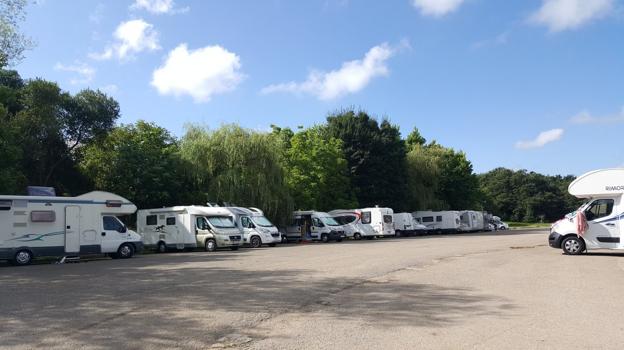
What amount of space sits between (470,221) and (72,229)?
140ft

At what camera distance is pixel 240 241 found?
28.0 m

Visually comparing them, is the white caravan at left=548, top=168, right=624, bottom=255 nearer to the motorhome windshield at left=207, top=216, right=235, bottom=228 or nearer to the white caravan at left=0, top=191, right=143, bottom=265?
the motorhome windshield at left=207, top=216, right=235, bottom=228

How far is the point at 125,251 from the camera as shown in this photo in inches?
928

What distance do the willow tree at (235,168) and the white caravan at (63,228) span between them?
1098 cm

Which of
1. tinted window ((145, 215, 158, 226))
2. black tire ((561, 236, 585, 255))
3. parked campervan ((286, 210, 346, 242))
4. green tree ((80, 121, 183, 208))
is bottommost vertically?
black tire ((561, 236, 585, 255))

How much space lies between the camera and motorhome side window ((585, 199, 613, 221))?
20.3 m

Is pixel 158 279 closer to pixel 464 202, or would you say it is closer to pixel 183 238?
pixel 183 238

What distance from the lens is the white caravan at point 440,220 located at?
2056 inches

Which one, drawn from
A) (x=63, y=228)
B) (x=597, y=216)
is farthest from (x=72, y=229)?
(x=597, y=216)

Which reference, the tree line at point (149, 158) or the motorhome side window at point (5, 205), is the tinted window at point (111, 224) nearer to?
the motorhome side window at point (5, 205)

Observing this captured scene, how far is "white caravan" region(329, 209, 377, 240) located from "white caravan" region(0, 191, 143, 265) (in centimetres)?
2039

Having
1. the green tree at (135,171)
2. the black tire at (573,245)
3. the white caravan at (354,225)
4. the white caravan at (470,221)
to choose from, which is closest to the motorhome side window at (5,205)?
the green tree at (135,171)

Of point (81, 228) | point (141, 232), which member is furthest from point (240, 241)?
point (81, 228)

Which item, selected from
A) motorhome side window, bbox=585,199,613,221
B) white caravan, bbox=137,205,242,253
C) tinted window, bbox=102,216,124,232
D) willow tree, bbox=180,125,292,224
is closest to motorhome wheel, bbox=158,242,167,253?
white caravan, bbox=137,205,242,253
